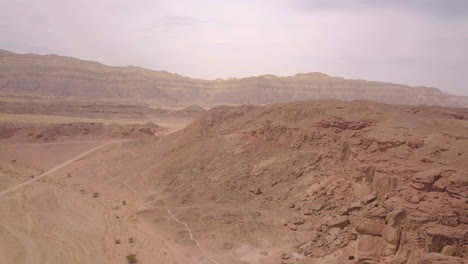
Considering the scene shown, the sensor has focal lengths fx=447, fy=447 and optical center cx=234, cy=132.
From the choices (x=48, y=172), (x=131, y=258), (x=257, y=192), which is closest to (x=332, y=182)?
(x=257, y=192)

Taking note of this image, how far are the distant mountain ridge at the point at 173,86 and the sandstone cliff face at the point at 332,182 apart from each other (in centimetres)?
8781

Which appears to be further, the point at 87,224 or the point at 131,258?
the point at 87,224

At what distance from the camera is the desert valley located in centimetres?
1395

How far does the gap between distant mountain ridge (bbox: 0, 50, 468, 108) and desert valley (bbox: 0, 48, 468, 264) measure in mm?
77279

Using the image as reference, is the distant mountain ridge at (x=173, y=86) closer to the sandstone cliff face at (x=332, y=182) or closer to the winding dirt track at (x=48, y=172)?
the winding dirt track at (x=48, y=172)

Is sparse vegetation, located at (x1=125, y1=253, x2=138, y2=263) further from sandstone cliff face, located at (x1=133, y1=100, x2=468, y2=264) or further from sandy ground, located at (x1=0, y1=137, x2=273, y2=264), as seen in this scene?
sandstone cliff face, located at (x1=133, y1=100, x2=468, y2=264)

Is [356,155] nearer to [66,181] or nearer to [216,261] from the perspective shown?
[216,261]

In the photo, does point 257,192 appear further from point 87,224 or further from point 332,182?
point 87,224

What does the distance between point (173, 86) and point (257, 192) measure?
117 metres

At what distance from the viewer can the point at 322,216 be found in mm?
18344

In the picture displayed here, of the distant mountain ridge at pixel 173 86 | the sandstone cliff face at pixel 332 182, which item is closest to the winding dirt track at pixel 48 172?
the sandstone cliff face at pixel 332 182

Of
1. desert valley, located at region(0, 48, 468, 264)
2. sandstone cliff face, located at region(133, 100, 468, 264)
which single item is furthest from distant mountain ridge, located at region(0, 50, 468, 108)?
sandstone cliff face, located at region(133, 100, 468, 264)

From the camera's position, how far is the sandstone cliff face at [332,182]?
13172 millimetres

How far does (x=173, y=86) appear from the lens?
136m
